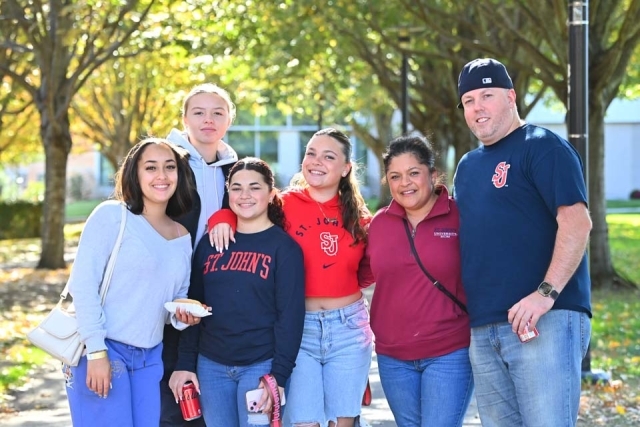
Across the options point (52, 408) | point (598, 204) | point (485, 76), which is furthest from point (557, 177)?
point (598, 204)

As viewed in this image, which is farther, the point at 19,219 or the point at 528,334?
the point at 19,219

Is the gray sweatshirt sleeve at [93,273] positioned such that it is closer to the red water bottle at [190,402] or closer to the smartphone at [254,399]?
the red water bottle at [190,402]

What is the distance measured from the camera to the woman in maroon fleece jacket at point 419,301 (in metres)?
4.95

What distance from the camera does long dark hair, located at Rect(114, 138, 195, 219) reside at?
193 inches

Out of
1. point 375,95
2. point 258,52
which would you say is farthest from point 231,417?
point 375,95

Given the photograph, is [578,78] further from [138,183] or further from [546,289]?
[138,183]

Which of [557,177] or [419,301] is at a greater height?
[557,177]

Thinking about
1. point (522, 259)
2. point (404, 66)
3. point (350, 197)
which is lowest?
point (522, 259)

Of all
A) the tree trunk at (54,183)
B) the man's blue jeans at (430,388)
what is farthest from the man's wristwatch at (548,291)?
the tree trunk at (54,183)

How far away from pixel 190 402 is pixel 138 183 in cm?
116

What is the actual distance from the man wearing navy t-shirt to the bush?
33165 millimetres

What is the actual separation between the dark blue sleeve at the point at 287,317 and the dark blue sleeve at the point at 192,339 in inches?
17.4

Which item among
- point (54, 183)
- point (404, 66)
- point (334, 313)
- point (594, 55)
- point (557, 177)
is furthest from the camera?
point (54, 183)

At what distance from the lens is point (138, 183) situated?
4.93 metres
